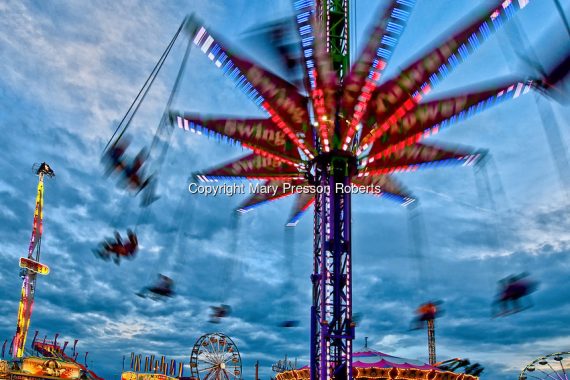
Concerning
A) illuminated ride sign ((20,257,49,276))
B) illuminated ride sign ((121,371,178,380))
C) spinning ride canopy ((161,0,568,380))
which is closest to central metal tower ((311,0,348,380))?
spinning ride canopy ((161,0,568,380))

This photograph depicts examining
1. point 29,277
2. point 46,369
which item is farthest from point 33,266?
point 46,369

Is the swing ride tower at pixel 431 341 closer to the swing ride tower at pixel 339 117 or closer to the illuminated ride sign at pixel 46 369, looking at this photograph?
the illuminated ride sign at pixel 46 369

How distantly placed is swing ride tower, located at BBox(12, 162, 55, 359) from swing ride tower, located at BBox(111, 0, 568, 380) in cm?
3319

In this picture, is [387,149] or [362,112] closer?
[362,112]

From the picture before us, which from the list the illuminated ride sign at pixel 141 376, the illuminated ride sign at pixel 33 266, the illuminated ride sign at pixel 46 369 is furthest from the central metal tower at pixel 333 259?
the illuminated ride sign at pixel 33 266

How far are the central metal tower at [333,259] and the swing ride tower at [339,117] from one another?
0.03 meters

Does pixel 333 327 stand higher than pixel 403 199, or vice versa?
pixel 403 199

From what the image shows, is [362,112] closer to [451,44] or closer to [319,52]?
[319,52]

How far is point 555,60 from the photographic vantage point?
1000 centimetres

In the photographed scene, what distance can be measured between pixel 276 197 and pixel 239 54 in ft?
26.1

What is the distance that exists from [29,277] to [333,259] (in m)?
36.5

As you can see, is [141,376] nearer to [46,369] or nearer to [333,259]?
[46,369]

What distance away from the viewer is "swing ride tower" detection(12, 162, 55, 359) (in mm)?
42750

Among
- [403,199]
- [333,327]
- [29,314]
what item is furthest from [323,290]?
[29,314]
